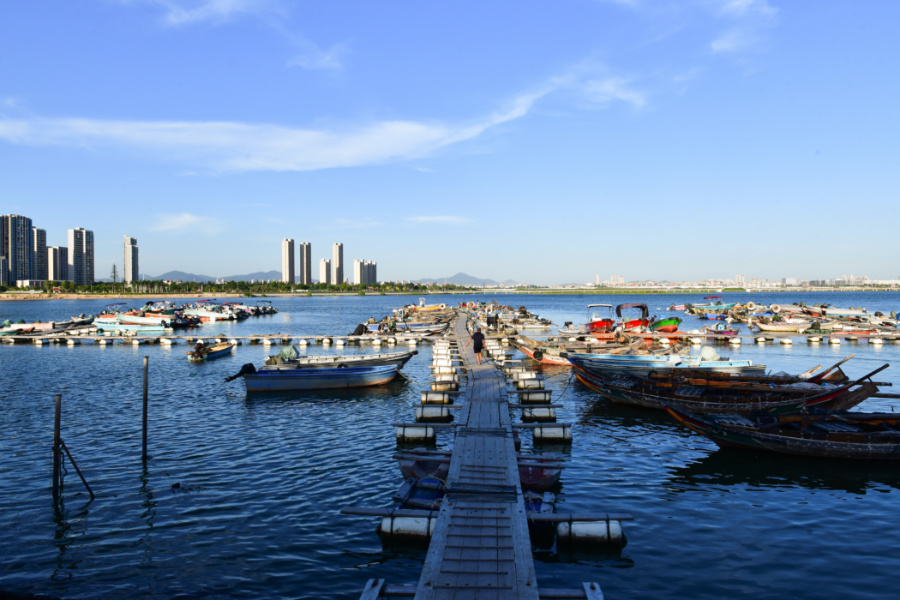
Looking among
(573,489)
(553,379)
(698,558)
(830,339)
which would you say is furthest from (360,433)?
(830,339)

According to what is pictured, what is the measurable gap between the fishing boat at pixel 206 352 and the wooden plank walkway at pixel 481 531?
29.2m

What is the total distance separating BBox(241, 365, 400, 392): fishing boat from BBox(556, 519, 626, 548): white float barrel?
1977 centimetres

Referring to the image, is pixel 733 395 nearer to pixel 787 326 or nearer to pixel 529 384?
pixel 529 384

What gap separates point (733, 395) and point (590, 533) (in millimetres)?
15455

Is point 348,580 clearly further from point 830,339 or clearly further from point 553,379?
point 830,339

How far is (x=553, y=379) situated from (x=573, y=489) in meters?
18.6

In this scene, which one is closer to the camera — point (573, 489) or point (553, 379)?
point (573, 489)

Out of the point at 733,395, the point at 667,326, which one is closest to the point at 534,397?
the point at 733,395

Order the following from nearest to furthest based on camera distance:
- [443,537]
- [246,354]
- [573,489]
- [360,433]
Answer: [443,537] → [573,489] → [360,433] → [246,354]

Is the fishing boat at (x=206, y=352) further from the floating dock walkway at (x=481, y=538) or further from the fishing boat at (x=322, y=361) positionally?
the floating dock walkway at (x=481, y=538)

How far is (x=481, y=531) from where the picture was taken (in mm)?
10047

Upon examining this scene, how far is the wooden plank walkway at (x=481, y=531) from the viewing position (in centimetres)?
823

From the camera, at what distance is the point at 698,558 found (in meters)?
11.0

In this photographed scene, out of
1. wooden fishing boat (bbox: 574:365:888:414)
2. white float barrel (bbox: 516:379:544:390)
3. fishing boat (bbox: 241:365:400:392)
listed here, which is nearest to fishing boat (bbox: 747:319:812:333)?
wooden fishing boat (bbox: 574:365:888:414)
